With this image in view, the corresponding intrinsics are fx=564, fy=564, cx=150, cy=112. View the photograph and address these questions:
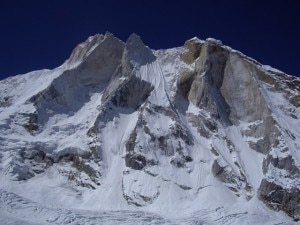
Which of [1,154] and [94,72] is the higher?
[94,72]

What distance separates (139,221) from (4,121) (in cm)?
2544

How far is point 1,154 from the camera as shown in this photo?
201 ft

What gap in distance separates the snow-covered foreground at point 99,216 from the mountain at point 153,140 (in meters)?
0.10

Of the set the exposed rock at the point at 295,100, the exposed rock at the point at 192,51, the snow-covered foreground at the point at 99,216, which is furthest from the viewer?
the exposed rock at the point at 192,51

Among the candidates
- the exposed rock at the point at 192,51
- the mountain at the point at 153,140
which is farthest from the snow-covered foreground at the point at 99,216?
the exposed rock at the point at 192,51

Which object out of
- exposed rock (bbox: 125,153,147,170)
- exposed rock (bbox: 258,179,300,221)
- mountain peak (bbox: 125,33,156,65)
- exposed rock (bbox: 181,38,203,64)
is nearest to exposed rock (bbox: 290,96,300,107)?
exposed rock (bbox: 181,38,203,64)

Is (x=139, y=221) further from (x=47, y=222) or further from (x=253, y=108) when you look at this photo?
(x=253, y=108)

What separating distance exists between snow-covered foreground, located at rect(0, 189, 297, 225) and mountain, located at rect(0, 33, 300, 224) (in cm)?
10

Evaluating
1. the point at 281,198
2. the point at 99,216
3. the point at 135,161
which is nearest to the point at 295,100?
the point at 281,198

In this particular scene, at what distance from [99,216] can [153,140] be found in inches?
621

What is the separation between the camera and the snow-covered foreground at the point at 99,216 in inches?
1891

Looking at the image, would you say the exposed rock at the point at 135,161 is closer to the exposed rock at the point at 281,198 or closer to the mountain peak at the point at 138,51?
the exposed rock at the point at 281,198

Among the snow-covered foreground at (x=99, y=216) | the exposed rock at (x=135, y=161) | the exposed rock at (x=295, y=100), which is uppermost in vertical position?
the exposed rock at (x=295, y=100)

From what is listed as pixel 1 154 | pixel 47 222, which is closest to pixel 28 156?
pixel 1 154
